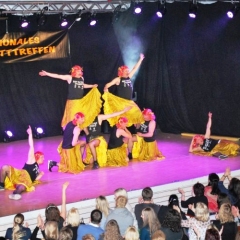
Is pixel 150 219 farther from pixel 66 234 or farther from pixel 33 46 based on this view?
pixel 33 46

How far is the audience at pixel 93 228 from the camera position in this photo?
21.7ft

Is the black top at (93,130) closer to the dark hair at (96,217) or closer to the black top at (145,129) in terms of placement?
the black top at (145,129)

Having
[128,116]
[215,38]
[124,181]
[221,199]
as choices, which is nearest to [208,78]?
[215,38]

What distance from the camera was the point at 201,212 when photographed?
22.1 ft

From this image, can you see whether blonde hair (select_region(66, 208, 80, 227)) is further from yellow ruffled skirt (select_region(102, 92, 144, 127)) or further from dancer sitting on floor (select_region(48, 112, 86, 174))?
yellow ruffled skirt (select_region(102, 92, 144, 127))

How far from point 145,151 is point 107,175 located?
1.33 meters

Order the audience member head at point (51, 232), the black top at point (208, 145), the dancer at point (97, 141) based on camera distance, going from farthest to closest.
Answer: the black top at point (208, 145) → the dancer at point (97, 141) → the audience member head at point (51, 232)

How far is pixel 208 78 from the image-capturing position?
1377 centimetres

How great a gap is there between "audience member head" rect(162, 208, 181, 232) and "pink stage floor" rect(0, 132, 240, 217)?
2.53 metres

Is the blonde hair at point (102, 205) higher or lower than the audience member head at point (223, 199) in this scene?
lower

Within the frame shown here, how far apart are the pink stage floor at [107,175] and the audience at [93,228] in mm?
2069

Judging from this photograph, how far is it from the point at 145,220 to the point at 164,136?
738 cm

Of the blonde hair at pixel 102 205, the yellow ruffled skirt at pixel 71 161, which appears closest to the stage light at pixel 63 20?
the yellow ruffled skirt at pixel 71 161

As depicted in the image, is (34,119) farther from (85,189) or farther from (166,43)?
(85,189)
